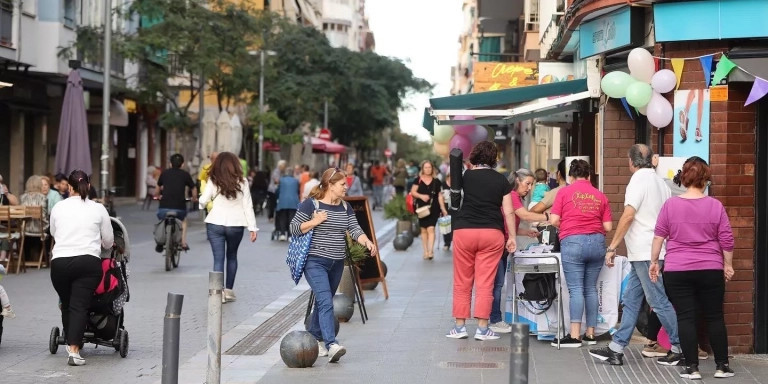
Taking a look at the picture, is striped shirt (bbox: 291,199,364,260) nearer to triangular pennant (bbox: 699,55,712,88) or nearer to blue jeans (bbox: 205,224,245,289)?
triangular pennant (bbox: 699,55,712,88)

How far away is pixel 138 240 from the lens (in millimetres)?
27281

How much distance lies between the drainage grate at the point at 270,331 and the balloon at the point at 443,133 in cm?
424

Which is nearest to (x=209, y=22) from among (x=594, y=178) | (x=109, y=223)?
(x=594, y=178)

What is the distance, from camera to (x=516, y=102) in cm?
1584

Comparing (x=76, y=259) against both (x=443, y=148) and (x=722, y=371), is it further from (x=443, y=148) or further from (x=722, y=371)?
(x=443, y=148)

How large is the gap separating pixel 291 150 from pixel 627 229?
53.3 m

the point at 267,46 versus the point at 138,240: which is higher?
the point at 267,46

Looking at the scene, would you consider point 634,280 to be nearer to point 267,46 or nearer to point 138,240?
point 138,240

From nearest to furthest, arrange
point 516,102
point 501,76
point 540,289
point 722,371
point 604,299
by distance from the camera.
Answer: point 722,371
point 540,289
point 604,299
point 516,102
point 501,76

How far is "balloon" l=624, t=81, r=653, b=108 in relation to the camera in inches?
470

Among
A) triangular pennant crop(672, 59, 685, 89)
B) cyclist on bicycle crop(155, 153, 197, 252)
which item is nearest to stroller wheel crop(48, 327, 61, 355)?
triangular pennant crop(672, 59, 685, 89)

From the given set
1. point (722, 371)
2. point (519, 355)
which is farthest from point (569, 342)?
point (519, 355)

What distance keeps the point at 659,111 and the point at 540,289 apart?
1867 millimetres

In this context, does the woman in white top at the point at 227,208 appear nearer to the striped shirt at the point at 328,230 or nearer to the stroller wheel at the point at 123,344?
the stroller wheel at the point at 123,344
